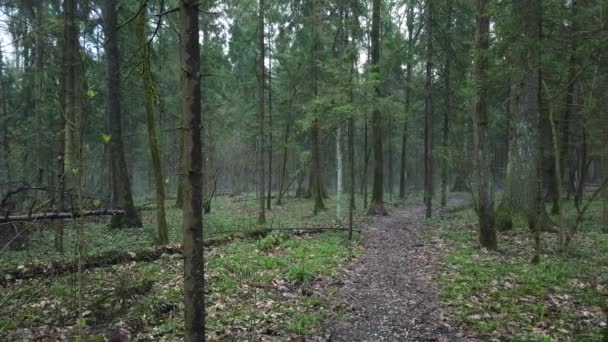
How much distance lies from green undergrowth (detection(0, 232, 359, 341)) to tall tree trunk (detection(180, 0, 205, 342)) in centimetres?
134

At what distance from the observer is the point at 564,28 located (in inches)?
357

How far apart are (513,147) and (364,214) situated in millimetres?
8433

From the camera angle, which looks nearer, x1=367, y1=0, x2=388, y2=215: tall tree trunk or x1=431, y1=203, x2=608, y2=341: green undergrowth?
x1=431, y1=203, x2=608, y2=341: green undergrowth

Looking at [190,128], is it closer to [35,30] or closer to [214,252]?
[35,30]

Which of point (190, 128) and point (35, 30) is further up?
point (35, 30)

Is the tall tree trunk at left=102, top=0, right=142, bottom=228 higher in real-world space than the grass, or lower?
higher

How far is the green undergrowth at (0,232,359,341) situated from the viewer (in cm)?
518

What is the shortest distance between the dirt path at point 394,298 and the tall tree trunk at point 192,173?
261 cm

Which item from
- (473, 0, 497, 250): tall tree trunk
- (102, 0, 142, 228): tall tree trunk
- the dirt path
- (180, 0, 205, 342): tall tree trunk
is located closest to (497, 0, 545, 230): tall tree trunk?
(473, 0, 497, 250): tall tree trunk

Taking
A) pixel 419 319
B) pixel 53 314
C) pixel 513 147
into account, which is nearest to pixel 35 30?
pixel 53 314

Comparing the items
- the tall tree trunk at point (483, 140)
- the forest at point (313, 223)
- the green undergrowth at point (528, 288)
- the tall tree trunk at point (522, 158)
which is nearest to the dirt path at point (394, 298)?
the forest at point (313, 223)

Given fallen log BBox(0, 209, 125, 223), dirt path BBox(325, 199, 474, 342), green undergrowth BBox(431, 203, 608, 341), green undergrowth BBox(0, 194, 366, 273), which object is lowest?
dirt path BBox(325, 199, 474, 342)

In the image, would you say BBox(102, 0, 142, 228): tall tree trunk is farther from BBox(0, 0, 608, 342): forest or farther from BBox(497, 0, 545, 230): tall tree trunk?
BBox(497, 0, 545, 230): tall tree trunk

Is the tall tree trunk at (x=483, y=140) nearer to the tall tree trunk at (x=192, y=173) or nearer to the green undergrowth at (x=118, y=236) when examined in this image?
the green undergrowth at (x=118, y=236)
